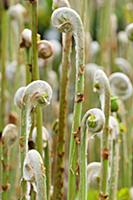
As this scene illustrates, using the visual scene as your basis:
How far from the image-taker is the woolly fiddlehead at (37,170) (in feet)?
1.64

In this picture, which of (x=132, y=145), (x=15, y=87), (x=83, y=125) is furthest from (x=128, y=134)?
(x=83, y=125)

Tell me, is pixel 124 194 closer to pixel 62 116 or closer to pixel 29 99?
pixel 62 116

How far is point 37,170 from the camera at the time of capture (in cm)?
50

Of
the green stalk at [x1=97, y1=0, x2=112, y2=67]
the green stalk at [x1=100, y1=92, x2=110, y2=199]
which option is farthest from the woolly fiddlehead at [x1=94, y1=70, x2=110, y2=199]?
the green stalk at [x1=97, y1=0, x2=112, y2=67]

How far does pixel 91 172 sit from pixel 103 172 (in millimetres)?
78

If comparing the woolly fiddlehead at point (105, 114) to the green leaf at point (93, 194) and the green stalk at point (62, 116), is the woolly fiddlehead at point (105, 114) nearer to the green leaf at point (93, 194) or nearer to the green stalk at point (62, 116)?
the green stalk at point (62, 116)

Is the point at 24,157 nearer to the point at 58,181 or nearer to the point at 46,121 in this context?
the point at 58,181

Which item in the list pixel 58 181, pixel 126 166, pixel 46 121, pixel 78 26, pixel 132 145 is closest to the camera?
pixel 78 26

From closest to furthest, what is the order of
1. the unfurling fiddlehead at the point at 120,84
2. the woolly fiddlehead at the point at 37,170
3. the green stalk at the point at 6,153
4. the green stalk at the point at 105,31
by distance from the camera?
the woolly fiddlehead at the point at 37,170, the green stalk at the point at 6,153, the unfurling fiddlehead at the point at 120,84, the green stalk at the point at 105,31

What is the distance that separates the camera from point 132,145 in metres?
1.01

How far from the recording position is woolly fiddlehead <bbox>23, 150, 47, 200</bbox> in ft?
1.64

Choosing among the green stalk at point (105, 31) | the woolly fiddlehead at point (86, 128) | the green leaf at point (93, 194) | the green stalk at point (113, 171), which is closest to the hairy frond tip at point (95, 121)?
the woolly fiddlehead at point (86, 128)

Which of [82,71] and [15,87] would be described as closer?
[82,71]

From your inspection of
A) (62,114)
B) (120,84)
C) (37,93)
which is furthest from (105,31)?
(37,93)
